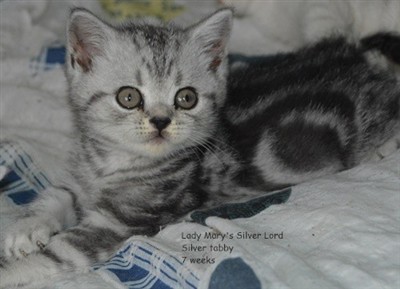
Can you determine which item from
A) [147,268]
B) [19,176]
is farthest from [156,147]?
[19,176]

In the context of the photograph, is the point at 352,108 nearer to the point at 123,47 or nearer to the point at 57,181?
the point at 123,47

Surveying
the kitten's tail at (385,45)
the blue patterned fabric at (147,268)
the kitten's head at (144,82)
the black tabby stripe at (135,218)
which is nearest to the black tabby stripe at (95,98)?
the kitten's head at (144,82)

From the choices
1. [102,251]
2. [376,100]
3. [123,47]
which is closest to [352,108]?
[376,100]

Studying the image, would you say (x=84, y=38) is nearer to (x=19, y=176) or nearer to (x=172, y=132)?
(x=172, y=132)

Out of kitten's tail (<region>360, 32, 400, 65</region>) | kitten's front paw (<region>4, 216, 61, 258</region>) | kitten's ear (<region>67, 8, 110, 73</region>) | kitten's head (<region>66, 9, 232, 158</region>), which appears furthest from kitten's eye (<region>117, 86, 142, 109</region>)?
kitten's tail (<region>360, 32, 400, 65</region>)

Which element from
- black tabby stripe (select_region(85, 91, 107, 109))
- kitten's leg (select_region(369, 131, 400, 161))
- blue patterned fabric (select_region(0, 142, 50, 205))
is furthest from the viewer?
blue patterned fabric (select_region(0, 142, 50, 205))

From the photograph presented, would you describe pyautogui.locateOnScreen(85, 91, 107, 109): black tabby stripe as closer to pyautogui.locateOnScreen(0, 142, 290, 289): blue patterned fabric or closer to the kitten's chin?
the kitten's chin

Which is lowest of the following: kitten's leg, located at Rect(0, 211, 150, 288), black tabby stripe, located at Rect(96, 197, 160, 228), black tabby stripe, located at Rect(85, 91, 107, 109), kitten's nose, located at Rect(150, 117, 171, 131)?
kitten's leg, located at Rect(0, 211, 150, 288)
